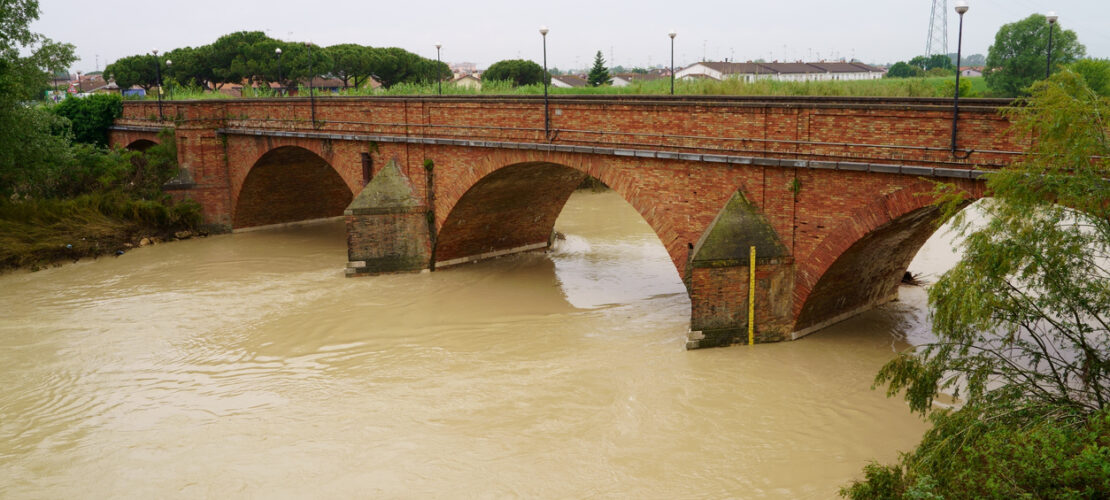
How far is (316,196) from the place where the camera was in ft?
86.9

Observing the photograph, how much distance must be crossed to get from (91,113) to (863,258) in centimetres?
2759

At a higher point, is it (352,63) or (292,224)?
(352,63)

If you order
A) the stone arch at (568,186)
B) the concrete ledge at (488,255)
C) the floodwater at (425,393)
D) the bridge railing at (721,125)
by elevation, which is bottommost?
the floodwater at (425,393)

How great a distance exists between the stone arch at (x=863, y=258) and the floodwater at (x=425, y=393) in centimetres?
47

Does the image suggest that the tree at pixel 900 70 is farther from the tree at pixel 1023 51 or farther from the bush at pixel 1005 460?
the bush at pixel 1005 460

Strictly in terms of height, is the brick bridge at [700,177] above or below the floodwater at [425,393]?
above

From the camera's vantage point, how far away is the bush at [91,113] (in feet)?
98.2

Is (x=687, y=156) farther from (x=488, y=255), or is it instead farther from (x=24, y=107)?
(x=24, y=107)

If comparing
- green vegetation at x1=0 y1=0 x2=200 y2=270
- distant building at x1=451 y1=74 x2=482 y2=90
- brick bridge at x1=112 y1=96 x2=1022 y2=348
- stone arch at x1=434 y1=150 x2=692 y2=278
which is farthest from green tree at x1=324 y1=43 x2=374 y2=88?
stone arch at x1=434 y1=150 x2=692 y2=278

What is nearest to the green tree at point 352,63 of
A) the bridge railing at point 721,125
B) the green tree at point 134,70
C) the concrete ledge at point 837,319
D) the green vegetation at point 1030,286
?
the green tree at point 134,70

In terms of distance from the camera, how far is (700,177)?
43.6ft

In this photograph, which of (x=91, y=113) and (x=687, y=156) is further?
(x=91, y=113)

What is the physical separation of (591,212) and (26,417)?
18.3 meters

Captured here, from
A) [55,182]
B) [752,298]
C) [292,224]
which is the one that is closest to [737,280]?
[752,298]
